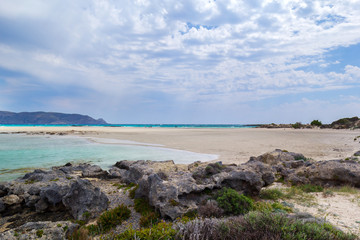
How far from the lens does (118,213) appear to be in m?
7.34

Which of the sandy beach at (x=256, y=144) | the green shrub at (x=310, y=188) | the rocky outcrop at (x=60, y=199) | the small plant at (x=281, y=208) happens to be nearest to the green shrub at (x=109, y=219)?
the rocky outcrop at (x=60, y=199)

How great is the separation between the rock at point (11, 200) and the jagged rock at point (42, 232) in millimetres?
3820

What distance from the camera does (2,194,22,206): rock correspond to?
820 cm

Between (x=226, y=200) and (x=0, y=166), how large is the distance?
19175mm

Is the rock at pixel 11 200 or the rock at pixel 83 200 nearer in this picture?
the rock at pixel 83 200

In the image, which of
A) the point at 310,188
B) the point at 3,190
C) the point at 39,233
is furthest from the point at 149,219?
the point at 310,188

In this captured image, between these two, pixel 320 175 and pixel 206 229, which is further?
pixel 320 175

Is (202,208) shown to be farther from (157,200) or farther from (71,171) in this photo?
(71,171)

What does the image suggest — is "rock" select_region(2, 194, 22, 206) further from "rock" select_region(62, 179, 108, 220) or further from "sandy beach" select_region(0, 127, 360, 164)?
"sandy beach" select_region(0, 127, 360, 164)

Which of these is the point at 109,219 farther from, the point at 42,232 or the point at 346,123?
the point at 346,123

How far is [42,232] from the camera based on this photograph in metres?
5.34

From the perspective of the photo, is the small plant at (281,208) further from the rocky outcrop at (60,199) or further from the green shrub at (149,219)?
the rocky outcrop at (60,199)

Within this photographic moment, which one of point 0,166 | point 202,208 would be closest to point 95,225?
point 202,208

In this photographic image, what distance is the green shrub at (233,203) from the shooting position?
6.79 metres
